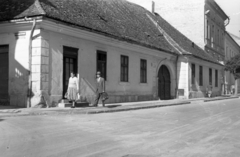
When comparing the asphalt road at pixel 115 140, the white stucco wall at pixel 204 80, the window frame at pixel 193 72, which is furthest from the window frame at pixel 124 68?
the window frame at pixel 193 72

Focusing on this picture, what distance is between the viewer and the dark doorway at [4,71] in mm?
15289

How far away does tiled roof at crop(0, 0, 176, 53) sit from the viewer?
14.9 metres

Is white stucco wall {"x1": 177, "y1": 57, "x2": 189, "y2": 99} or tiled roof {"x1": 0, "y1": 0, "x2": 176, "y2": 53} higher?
tiled roof {"x1": 0, "y1": 0, "x2": 176, "y2": 53}

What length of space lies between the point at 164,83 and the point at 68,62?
12695 millimetres

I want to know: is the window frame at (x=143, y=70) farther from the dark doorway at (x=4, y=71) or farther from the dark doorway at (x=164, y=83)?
the dark doorway at (x=4, y=71)

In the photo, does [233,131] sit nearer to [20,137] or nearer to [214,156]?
[214,156]

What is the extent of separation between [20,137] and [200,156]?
167 inches

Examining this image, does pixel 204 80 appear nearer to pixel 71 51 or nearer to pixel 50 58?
pixel 71 51

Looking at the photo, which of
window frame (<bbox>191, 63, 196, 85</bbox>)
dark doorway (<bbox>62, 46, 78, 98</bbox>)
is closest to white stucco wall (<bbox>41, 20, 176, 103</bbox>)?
dark doorway (<bbox>62, 46, 78, 98</bbox>)

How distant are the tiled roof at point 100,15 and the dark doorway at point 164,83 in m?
1.90

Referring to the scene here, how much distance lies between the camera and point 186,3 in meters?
36.9

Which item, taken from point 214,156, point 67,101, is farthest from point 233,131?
point 67,101

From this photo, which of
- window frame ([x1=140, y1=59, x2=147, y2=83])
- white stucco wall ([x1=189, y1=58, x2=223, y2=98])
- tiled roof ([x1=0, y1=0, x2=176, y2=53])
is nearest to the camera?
tiled roof ([x1=0, y1=0, x2=176, y2=53])

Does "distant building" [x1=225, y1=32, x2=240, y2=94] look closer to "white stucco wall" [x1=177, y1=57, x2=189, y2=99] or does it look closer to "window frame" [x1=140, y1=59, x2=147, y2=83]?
"white stucco wall" [x1=177, y1=57, x2=189, y2=99]
